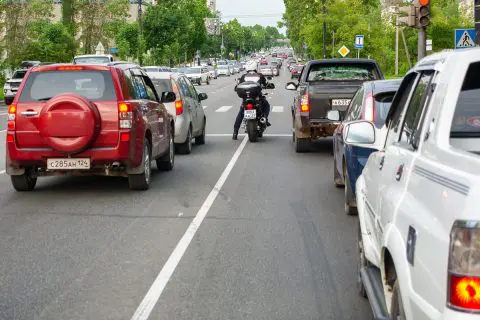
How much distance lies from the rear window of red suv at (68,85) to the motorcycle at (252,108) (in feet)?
25.7

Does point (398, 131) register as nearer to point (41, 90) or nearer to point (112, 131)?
point (112, 131)

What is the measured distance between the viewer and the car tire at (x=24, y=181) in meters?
11.0

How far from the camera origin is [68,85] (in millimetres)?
10758

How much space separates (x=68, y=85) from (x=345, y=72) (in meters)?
6.86

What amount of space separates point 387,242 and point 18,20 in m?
49.5

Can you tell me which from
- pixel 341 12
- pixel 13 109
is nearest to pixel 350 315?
pixel 13 109

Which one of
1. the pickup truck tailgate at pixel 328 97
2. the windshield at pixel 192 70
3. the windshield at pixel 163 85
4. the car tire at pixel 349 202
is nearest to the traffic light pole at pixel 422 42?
the pickup truck tailgate at pixel 328 97

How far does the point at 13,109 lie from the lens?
1057cm

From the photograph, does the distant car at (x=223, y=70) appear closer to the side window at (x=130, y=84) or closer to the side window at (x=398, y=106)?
the side window at (x=130, y=84)

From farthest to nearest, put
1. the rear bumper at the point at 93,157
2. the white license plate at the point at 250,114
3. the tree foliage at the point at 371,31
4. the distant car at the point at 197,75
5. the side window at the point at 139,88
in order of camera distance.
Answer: the distant car at the point at 197,75
the tree foliage at the point at 371,31
the white license plate at the point at 250,114
the side window at the point at 139,88
the rear bumper at the point at 93,157

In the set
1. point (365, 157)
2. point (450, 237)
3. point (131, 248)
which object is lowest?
point (131, 248)

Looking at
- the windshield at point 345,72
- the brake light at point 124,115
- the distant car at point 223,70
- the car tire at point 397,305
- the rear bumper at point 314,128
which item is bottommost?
the distant car at point 223,70

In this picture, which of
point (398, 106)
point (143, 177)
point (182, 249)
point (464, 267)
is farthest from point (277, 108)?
point (464, 267)

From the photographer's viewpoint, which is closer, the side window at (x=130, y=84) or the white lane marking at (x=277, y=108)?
the side window at (x=130, y=84)
